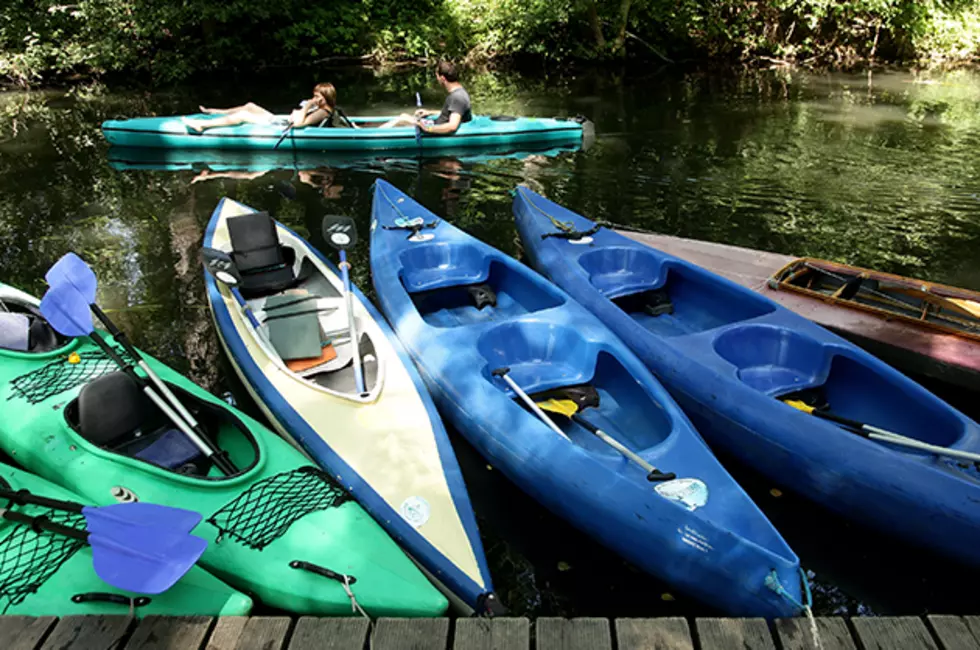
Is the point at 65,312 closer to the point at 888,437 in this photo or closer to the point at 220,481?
the point at 220,481

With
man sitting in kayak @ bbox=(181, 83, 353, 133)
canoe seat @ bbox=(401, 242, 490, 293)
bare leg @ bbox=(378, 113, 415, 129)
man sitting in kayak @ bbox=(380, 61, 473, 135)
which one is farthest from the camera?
bare leg @ bbox=(378, 113, 415, 129)

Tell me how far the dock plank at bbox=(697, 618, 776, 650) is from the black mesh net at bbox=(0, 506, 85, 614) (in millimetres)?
2357

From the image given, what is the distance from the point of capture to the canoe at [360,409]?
3.02 metres

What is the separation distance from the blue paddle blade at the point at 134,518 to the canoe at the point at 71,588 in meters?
0.26

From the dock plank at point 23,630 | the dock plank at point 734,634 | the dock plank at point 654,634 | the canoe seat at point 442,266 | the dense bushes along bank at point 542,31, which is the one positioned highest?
the dense bushes along bank at point 542,31

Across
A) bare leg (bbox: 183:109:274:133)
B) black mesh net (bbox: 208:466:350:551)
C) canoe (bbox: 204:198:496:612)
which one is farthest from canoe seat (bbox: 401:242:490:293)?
bare leg (bbox: 183:109:274:133)

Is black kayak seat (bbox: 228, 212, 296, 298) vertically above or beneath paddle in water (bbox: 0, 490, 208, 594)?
above

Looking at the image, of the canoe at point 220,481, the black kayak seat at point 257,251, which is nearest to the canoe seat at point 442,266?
the black kayak seat at point 257,251

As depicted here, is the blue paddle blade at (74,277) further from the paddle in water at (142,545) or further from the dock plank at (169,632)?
the dock plank at (169,632)

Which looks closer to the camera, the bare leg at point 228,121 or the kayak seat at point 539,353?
the kayak seat at point 539,353

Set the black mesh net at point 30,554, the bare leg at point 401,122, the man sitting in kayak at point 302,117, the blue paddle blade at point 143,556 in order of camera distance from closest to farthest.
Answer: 1. the blue paddle blade at point 143,556
2. the black mesh net at point 30,554
3. the man sitting in kayak at point 302,117
4. the bare leg at point 401,122

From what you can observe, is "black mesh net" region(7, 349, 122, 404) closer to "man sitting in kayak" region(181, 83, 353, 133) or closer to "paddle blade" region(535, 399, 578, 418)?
"paddle blade" region(535, 399, 578, 418)

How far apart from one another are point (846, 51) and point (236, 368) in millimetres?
16940

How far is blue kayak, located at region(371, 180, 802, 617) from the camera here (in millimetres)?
2848
